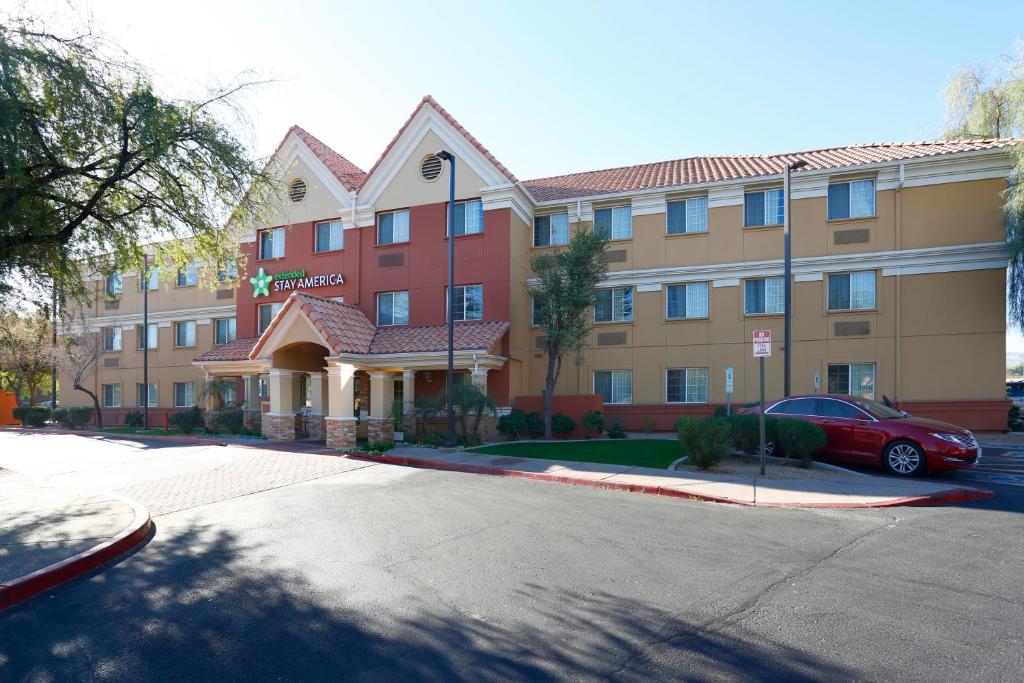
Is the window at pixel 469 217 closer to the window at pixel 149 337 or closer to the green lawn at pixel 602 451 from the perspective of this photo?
the green lawn at pixel 602 451

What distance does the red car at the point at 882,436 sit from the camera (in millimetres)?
11312

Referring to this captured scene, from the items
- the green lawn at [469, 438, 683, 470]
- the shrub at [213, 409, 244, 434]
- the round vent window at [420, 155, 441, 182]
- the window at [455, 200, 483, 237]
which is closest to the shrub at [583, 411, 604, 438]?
the green lawn at [469, 438, 683, 470]

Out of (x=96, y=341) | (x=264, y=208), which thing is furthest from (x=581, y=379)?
(x=96, y=341)

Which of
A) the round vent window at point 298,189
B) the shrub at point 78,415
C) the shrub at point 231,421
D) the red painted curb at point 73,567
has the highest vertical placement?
the round vent window at point 298,189

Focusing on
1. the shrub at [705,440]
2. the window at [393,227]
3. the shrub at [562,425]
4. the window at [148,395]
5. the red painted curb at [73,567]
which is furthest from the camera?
the window at [148,395]

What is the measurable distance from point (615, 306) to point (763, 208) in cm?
618

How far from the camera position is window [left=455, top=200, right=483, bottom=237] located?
21.8m

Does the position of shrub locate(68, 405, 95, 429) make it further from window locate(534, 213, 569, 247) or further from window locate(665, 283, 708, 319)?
window locate(665, 283, 708, 319)

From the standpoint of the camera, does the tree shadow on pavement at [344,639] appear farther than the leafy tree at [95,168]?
No

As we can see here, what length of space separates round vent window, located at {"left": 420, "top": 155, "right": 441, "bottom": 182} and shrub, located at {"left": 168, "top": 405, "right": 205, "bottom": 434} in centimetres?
1345

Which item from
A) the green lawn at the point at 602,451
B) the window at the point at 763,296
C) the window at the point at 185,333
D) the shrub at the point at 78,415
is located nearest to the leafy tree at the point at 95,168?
the green lawn at the point at 602,451

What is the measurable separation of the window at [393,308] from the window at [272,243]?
17.2 ft

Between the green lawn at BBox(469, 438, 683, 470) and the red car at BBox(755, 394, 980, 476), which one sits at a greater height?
the red car at BBox(755, 394, 980, 476)

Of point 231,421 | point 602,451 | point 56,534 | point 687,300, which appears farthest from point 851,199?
point 231,421
